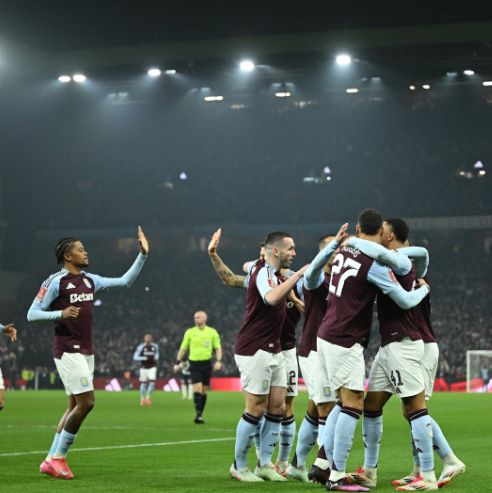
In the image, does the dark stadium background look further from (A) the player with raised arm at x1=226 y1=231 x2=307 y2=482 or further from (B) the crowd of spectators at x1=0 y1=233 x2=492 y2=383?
(A) the player with raised arm at x1=226 y1=231 x2=307 y2=482

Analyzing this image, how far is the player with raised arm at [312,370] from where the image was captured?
7.51m

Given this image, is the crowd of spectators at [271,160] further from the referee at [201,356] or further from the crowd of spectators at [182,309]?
the referee at [201,356]

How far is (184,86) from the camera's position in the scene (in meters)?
41.7

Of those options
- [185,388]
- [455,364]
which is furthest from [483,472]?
[455,364]

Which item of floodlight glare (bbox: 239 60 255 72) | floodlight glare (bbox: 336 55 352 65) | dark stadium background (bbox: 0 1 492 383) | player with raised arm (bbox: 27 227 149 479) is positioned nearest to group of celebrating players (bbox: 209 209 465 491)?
player with raised arm (bbox: 27 227 149 479)

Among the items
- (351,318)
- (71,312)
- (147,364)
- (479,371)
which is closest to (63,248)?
(71,312)

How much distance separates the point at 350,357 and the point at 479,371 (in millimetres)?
27315

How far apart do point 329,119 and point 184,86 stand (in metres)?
7.85

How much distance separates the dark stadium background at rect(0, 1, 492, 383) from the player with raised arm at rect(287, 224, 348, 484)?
89.0 ft

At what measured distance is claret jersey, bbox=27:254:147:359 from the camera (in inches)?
329

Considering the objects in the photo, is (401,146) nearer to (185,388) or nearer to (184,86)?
(184,86)

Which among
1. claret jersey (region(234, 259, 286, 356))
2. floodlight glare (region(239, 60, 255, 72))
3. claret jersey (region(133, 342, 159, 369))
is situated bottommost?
claret jersey (region(133, 342, 159, 369))

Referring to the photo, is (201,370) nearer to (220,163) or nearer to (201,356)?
(201,356)

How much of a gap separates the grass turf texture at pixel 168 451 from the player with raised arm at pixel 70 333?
1.29 feet
